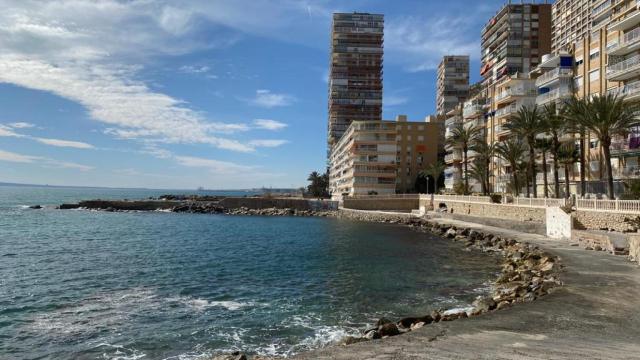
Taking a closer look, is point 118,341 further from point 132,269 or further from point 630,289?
point 630,289

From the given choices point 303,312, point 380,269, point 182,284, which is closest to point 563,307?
point 303,312

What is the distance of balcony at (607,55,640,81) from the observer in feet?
140

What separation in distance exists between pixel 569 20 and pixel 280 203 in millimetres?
94977

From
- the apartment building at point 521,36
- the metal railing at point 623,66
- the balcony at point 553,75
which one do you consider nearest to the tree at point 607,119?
the metal railing at point 623,66

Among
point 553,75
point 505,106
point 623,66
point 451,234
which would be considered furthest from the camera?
point 505,106

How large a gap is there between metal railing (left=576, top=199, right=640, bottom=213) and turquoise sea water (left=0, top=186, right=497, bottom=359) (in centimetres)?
912

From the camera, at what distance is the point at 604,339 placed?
11.2 meters

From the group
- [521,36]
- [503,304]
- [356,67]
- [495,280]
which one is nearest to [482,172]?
[495,280]

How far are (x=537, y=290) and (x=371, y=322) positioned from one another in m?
6.55

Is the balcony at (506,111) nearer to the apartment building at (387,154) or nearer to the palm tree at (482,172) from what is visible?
the palm tree at (482,172)

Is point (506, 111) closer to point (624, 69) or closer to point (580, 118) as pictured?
point (624, 69)

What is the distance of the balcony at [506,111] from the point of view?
67000 mm

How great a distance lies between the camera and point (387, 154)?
9719 cm

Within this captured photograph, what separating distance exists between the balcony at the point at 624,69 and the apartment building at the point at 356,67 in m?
110
